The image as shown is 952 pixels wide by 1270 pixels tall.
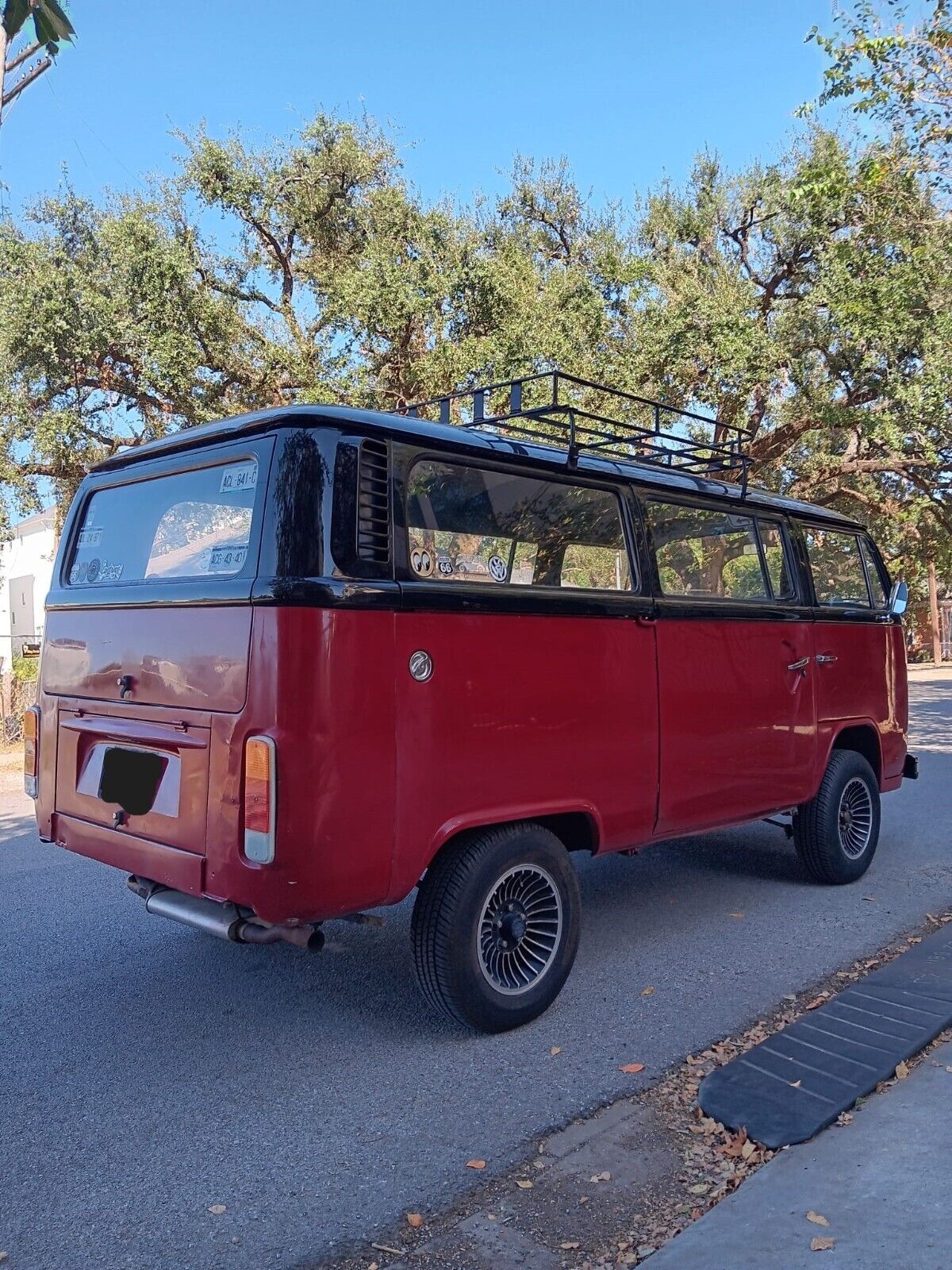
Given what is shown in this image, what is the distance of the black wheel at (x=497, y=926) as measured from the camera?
367 cm

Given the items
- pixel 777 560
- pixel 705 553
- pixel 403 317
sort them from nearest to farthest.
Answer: pixel 705 553 < pixel 777 560 < pixel 403 317

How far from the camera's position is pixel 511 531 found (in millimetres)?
4137

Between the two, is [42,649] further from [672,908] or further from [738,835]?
[738,835]

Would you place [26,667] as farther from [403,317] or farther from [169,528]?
[169,528]

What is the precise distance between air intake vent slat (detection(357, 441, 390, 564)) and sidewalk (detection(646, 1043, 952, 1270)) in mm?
2297

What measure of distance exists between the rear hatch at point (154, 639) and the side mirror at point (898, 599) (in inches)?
190

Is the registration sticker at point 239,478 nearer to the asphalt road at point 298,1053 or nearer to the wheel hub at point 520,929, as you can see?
the wheel hub at point 520,929

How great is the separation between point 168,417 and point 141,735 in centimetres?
1352

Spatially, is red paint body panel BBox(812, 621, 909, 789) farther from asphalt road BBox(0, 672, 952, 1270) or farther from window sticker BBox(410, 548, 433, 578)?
window sticker BBox(410, 548, 433, 578)

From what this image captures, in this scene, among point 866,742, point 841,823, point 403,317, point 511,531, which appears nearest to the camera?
point 511,531

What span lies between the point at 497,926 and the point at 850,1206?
159 centimetres

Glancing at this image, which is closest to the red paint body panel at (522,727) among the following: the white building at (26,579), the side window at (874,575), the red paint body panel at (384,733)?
the red paint body panel at (384,733)

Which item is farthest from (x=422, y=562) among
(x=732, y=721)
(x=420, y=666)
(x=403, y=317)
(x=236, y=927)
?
(x=403, y=317)

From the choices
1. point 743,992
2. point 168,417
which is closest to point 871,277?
point 168,417
